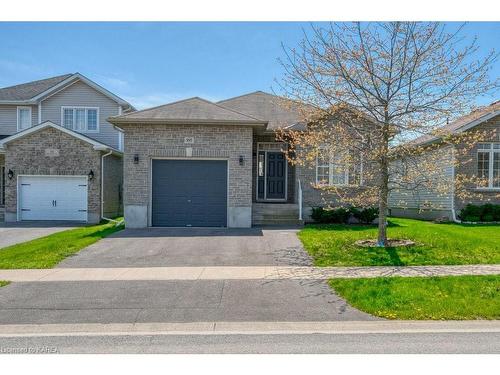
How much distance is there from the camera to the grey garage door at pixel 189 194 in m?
14.9

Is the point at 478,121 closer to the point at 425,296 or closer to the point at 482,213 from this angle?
the point at 482,213

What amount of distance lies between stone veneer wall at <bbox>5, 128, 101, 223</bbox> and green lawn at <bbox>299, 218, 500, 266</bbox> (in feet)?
34.1

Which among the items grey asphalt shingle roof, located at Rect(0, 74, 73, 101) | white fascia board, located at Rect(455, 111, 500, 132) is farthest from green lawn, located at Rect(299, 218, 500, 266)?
grey asphalt shingle roof, located at Rect(0, 74, 73, 101)

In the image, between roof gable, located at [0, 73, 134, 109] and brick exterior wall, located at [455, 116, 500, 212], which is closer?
brick exterior wall, located at [455, 116, 500, 212]

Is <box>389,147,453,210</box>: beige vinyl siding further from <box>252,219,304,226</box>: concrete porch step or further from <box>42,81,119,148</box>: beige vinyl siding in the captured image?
<box>42,81,119,148</box>: beige vinyl siding

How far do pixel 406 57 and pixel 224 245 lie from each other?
7.04 metres

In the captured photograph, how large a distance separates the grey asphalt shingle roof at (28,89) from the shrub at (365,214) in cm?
1826

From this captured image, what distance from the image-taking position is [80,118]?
22.2 meters

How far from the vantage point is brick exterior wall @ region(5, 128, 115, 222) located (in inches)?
702

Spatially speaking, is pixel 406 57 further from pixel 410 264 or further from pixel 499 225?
pixel 499 225

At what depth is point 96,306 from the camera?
249 inches

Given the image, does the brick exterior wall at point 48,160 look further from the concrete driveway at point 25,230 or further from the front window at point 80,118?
the front window at point 80,118

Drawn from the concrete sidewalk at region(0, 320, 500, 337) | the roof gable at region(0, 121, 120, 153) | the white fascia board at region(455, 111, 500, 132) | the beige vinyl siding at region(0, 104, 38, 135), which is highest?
the beige vinyl siding at region(0, 104, 38, 135)

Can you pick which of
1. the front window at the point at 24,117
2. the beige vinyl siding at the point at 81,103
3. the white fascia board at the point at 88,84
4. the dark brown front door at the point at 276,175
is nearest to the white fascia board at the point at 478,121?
the dark brown front door at the point at 276,175
